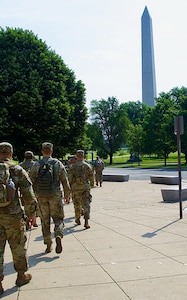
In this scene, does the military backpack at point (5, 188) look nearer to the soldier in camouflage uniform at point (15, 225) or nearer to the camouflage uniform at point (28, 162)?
the soldier in camouflage uniform at point (15, 225)

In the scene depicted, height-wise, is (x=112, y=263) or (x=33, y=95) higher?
(x=33, y=95)

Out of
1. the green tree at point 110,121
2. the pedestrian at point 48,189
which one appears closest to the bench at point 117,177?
the pedestrian at point 48,189

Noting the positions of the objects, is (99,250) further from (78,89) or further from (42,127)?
(78,89)

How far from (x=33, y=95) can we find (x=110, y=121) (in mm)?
47219

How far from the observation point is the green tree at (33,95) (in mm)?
27500

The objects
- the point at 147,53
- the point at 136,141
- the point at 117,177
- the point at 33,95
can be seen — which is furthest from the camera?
the point at 147,53

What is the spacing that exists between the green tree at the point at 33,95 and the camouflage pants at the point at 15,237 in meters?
22.5

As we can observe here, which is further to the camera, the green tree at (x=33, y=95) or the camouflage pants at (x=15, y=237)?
the green tree at (x=33, y=95)

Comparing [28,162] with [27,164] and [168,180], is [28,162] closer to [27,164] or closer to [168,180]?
[27,164]

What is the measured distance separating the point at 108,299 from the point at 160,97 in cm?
6607

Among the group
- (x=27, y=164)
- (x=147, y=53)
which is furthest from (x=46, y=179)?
(x=147, y=53)

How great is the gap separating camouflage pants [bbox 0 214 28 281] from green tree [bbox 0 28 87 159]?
22517 mm

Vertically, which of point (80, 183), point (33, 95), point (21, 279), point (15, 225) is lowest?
point (21, 279)

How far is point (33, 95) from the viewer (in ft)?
91.5
